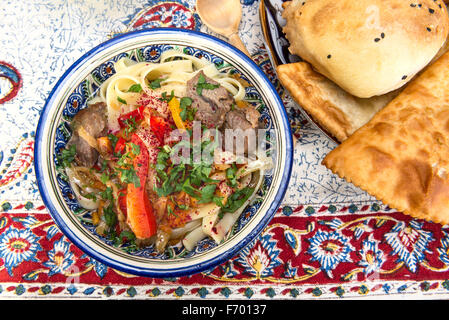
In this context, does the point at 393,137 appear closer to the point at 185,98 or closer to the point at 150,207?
the point at 185,98

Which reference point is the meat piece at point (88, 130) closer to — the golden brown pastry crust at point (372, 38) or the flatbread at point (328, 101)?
the flatbread at point (328, 101)

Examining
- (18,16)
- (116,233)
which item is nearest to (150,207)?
(116,233)

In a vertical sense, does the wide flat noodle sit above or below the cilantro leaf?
above

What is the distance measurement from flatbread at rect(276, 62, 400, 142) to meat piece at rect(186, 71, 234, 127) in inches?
16.0

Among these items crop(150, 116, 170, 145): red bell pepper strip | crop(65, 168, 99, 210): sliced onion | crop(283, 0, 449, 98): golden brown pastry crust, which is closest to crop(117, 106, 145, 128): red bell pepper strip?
crop(150, 116, 170, 145): red bell pepper strip

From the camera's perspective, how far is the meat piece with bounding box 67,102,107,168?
2.14 meters

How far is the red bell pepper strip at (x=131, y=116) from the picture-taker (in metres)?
2.14

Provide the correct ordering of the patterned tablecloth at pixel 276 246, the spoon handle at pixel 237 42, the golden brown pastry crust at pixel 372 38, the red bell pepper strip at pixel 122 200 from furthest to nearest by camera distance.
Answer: the spoon handle at pixel 237 42 → the patterned tablecloth at pixel 276 246 → the red bell pepper strip at pixel 122 200 → the golden brown pastry crust at pixel 372 38

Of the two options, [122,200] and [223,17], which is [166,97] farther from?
[223,17]

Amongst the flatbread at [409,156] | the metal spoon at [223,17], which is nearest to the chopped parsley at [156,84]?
the metal spoon at [223,17]

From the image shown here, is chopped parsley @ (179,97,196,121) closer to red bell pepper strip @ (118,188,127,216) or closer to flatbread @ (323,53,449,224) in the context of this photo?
red bell pepper strip @ (118,188,127,216)

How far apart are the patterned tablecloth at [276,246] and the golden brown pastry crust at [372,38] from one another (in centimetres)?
51

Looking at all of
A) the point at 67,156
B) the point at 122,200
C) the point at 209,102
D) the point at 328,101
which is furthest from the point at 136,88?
the point at 328,101

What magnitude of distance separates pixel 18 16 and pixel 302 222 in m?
2.71
